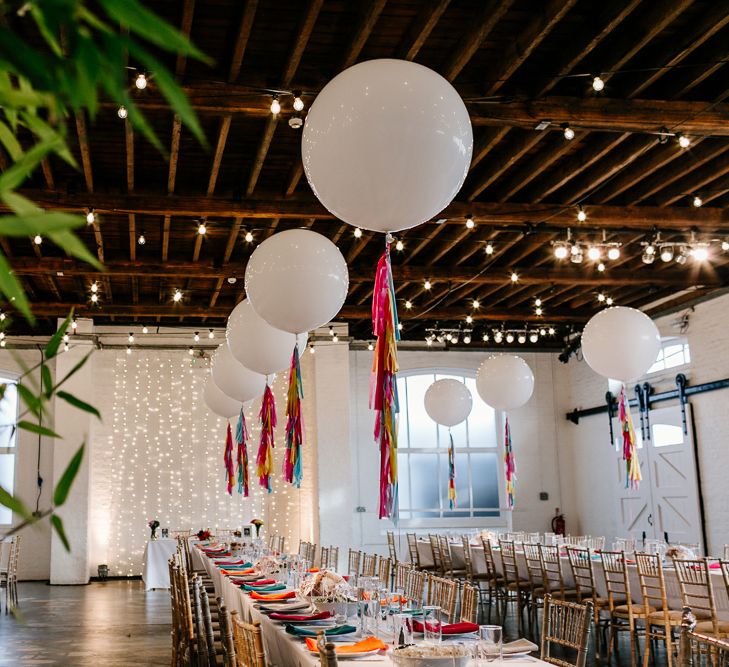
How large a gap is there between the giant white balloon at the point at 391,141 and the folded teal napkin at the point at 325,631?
188cm

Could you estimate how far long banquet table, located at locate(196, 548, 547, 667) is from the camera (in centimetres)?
337

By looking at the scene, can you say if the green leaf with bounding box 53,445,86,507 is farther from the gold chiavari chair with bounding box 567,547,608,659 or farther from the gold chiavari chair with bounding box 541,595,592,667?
the gold chiavari chair with bounding box 567,547,608,659

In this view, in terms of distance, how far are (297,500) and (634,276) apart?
690 centimetres

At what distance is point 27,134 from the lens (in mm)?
6910

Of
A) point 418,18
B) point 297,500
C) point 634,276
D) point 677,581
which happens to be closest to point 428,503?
point 297,500

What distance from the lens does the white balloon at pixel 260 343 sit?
20.7 feet

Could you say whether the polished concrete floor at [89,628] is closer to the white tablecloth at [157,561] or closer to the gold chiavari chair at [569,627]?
the white tablecloth at [157,561]

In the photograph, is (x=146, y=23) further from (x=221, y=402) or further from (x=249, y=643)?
(x=221, y=402)

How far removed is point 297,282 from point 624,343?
351 cm

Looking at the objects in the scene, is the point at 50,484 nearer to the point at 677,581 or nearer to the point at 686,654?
the point at 677,581

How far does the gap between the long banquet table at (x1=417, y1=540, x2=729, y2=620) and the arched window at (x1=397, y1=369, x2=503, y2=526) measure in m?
2.52

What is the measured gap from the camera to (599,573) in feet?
26.5

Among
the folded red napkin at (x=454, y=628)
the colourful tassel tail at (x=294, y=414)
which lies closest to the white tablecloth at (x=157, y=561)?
the colourful tassel tail at (x=294, y=414)

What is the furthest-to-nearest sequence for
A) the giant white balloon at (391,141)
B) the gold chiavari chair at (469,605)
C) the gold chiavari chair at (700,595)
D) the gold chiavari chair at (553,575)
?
1. the gold chiavari chair at (553,575)
2. the gold chiavari chair at (700,595)
3. the gold chiavari chair at (469,605)
4. the giant white balloon at (391,141)
